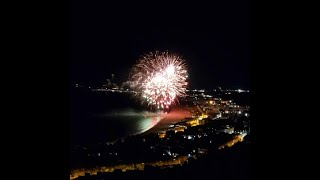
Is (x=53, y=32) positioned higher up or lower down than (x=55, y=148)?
higher up

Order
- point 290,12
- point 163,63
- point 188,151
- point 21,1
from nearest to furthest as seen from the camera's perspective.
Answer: point 290,12, point 21,1, point 188,151, point 163,63

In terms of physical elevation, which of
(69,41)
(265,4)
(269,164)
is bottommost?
(269,164)

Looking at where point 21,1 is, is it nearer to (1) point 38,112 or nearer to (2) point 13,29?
(2) point 13,29

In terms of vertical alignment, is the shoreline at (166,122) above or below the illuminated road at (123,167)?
above

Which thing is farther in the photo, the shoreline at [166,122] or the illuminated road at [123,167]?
the shoreline at [166,122]

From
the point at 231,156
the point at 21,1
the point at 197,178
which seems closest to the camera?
the point at 21,1

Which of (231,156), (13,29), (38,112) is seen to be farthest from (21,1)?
(231,156)

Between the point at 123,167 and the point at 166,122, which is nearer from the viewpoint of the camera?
the point at 123,167

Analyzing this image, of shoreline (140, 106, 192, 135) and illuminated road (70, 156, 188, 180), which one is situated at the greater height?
shoreline (140, 106, 192, 135)

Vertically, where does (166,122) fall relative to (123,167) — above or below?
above

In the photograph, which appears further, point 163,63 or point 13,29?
point 163,63

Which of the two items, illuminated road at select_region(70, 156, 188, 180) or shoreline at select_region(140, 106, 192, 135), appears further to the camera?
shoreline at select_region(140, 106, 192, 135)
